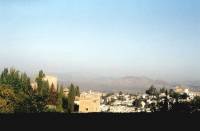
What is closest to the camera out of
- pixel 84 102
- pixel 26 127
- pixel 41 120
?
pixel 26 127

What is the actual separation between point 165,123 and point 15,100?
47.5 m

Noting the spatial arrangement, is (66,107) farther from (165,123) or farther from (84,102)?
(165,123)

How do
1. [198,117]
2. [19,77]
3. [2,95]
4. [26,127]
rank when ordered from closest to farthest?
[26,127], [198,117], [2,95], [19,77]

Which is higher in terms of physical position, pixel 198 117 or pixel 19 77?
pixel 19 77

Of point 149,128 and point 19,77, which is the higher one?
point 19,77

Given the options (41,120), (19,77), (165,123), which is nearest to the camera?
(41,120)

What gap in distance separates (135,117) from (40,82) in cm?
9820

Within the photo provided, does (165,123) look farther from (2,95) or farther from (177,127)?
(2,95)

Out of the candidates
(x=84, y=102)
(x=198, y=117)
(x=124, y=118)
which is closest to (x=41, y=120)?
(x=124, y=118)

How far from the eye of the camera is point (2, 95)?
58.2 m

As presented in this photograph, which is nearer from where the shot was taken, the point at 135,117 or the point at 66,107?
the point at 135,117

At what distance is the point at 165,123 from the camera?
13.4 meters

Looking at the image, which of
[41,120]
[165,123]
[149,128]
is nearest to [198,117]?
[165,123]

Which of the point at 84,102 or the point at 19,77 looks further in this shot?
the point at 19,77
